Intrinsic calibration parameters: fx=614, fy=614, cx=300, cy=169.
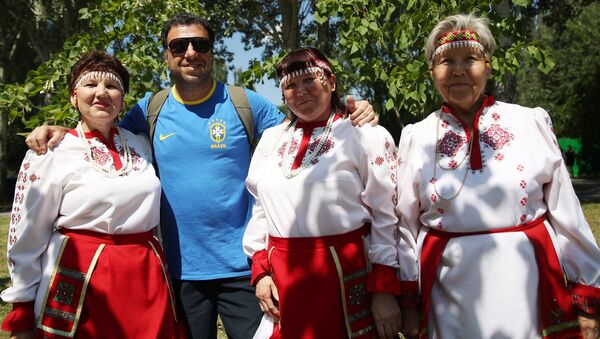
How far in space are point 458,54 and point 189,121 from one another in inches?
54.8

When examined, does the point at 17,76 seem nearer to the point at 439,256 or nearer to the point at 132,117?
the point at 132,117

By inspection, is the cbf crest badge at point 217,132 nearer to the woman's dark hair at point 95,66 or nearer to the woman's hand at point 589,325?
the woman's dark hair at point 95,66

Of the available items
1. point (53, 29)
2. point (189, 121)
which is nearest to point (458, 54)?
point (189, 121)

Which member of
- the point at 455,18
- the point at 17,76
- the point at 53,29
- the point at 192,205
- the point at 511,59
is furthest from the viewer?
the point at 17,76

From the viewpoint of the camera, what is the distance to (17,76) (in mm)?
24156

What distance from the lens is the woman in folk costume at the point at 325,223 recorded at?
8.34 ft

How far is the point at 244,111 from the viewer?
3.24 metres

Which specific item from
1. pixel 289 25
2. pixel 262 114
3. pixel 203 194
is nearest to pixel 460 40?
pixel 262 114

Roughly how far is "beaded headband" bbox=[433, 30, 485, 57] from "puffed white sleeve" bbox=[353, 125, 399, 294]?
48 cm

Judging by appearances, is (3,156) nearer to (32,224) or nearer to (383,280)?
(32,224)

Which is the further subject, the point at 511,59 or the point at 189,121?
the point at 511,59

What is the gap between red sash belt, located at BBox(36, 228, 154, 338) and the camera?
2.68 meters

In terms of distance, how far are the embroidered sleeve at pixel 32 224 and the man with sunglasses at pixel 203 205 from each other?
590mm

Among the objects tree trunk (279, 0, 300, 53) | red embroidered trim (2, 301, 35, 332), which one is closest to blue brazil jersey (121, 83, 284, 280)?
red embroidered trim (2, 301, 35, 332)
